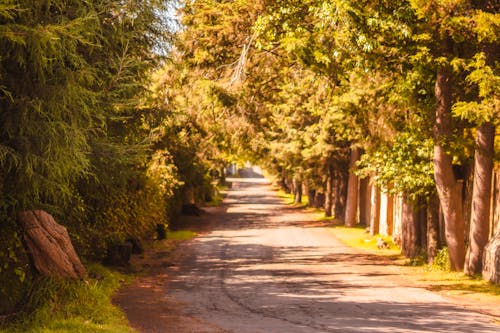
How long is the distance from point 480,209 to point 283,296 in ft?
18.9

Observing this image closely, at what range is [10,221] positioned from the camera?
42.2 feet

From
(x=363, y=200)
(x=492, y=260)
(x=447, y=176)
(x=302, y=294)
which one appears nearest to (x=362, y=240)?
(x=363, y=200)

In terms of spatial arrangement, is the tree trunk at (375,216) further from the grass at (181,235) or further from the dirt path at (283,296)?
the grass at (181,235)

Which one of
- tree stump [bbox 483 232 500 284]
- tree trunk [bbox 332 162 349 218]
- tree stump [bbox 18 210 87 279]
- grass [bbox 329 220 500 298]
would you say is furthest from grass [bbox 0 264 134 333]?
tree trunk [bbox 332 162 349 218]

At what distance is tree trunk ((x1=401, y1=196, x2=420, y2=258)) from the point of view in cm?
2461

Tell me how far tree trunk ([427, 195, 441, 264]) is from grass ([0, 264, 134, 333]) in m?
11.2

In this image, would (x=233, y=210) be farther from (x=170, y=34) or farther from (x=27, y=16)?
(x=27, y=16)

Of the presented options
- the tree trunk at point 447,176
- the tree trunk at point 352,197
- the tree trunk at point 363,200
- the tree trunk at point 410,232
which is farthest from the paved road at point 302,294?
the tree trunk at point 363,200

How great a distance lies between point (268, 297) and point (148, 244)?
13002 mm

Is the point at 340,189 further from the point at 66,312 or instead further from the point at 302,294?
the point at 66,312

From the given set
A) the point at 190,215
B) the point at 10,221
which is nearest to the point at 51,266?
the point at 10,221

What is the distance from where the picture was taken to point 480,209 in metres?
19.2

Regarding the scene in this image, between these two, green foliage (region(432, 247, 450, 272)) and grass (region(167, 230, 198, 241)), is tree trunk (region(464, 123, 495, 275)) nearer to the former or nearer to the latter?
green foliage (region(432, 247, 450, 272))

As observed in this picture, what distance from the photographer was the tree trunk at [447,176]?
18984mm
